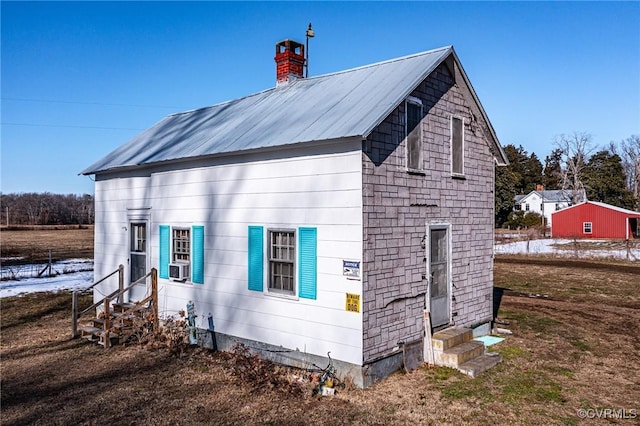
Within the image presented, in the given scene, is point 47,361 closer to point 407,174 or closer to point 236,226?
point 236,226

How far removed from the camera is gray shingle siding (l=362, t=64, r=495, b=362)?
7.98 m

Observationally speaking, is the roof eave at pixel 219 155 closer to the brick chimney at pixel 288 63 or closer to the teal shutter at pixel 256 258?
the teal shutter at pixel 256 258

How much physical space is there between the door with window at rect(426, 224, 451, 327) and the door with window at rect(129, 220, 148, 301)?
7.28 metres

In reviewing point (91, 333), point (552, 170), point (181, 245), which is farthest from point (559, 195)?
point (91, 333)

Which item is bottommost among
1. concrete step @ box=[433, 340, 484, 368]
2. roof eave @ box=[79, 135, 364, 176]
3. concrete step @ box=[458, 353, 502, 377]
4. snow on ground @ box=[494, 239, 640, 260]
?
concrete step @ box=[458, 353, 502, 377]

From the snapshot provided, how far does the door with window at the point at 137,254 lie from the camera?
12.4 meters

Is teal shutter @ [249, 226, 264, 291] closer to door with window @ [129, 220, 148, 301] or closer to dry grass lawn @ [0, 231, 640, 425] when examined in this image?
dry grass lawn @ [0, 231, 640, 425]

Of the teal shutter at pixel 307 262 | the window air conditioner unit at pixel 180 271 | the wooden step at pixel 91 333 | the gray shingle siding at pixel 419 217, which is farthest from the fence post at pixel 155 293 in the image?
the gray shingle siding at pixel 419 217

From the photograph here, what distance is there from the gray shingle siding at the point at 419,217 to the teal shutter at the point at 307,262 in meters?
1.08

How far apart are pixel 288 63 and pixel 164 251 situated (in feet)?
19.5

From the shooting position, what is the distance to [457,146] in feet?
34.3

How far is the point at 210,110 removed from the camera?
1426 cm

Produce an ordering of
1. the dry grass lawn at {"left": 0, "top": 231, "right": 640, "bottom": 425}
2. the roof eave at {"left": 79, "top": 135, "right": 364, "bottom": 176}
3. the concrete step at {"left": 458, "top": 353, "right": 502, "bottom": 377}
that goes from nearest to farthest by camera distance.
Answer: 1. the dry grass lawn at {"left": 0, "top": 231, "right": 640, "bottom": 425}
2. the roof eave at {"left": 79, "top": 135, "right": 364, "bottom": 176}
3. the concrete step at {"left": 458, "top": 353, "right": 502, "bottom": 377}

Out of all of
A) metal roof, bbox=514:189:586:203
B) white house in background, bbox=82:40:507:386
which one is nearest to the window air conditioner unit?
white house in background, bbox=82:40:507:386
